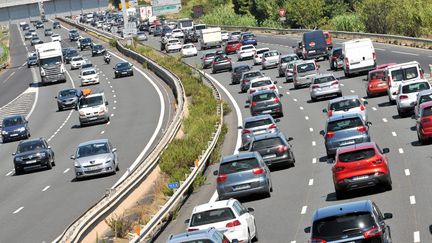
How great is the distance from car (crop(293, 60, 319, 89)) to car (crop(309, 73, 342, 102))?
281 inches

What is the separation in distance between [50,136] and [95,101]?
358 cm

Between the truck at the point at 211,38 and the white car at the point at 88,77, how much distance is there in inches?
917

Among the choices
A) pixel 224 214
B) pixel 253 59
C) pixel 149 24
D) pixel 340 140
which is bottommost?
pixel 149 24

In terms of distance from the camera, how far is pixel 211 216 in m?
22.8

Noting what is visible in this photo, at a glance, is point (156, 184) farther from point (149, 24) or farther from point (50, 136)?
point (149, 24)

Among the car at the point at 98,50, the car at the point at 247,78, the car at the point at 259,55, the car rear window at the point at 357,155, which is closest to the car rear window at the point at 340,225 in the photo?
the car rear window at the point at 357,155

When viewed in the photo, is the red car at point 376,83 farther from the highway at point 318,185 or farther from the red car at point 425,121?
the red car at point 425,121

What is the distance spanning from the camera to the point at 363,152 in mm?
28078

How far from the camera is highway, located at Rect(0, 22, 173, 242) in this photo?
106 ft

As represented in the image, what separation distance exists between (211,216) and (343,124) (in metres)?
13.5

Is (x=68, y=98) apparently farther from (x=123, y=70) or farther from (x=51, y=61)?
(x=123, y=70)

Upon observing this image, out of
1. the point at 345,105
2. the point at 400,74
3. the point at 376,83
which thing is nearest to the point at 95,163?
the point at 345,105

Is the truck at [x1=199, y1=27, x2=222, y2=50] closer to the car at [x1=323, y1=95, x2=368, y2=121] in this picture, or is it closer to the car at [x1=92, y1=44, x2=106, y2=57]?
the car at [x1=92, y1=44, x2=106, y2=57]

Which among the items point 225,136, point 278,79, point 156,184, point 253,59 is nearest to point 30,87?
point 253,59
